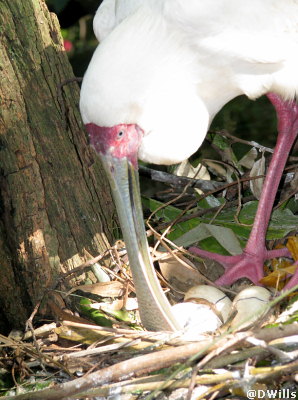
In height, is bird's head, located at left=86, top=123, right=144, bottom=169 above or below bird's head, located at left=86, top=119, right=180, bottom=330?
above

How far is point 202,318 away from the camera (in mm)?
3072

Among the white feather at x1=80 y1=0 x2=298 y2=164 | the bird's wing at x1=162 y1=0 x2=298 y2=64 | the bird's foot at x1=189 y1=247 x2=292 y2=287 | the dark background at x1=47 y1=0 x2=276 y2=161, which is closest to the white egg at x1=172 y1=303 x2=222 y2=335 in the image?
the bird's foot at x1=189 y1=247 x2=292 y2=287

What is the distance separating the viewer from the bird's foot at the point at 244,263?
3.56 m

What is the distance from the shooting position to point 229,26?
3051 mm

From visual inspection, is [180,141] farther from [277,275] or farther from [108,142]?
[277,275]

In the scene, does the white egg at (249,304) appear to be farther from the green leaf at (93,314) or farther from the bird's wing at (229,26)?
the bird's wing at (229,26)

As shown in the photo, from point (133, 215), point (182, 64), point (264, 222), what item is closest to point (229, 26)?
point (182, 64)

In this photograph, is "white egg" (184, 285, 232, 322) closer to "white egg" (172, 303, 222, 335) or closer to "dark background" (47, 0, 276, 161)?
"white egg" (172, 303, 222, 335)

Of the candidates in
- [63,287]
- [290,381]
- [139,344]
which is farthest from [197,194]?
[290,381]

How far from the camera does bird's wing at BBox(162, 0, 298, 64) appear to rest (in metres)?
3.04

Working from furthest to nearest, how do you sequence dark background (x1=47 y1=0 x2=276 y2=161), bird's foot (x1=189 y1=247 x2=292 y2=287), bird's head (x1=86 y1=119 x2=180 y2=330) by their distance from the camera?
dark background (x1=47 y1=0 x2=276 y2=161) → bird's foot (x1=189 y1=247 x2=292 y2=287) → bird's head (x1=86 y1=119 x2=180 y2=330)

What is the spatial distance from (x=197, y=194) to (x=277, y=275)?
66 centimetres

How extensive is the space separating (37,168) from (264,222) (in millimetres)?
1102

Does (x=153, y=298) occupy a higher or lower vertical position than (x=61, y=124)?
lower
